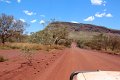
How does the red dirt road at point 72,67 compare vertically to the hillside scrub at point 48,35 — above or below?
below

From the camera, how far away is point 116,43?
69.7 meters

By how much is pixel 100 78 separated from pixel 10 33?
52874mm

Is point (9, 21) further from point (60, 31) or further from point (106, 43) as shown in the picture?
point (106, 43)

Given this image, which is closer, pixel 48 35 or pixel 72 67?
pixel 72 67

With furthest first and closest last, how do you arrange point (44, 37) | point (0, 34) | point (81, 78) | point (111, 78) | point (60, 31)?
1. point (60, 31)
2. point (44, 37)
3. point (0, 34)
4. point (81, 78)
5. point (111, 78)

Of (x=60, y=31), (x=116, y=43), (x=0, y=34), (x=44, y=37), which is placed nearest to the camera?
(x=0, y=34)

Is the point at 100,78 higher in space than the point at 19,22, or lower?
lower

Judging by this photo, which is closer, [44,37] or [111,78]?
[111,78]

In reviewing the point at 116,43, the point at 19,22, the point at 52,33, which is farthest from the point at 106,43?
the point at 19,22

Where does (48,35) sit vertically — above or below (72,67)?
above

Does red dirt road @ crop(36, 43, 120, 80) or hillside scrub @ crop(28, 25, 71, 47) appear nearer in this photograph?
red dirt road @ crop(36, 43, 120, 80)

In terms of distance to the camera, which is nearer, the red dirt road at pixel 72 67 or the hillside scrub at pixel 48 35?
the red dirt road at pixel 72 67

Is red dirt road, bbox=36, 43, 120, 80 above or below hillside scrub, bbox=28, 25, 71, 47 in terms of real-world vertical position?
below

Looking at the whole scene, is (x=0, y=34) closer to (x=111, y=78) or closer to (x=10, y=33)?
(x=10, y=33)
